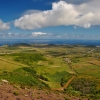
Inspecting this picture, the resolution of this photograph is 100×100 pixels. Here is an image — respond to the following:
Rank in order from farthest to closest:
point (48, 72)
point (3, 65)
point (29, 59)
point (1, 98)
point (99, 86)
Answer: point (29, 59)
point (48, 72)
point (3, 65)
point (99, 86)
point (1, 98)

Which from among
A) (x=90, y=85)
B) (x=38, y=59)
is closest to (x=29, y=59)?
(x=38, y=59)

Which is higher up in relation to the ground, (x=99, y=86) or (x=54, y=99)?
(x=54, y=99)

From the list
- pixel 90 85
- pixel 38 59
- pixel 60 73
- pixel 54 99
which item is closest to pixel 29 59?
pixel 38 59

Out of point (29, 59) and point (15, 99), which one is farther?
point (29, 59)

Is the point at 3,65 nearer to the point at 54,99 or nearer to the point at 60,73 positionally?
the point at 60,73

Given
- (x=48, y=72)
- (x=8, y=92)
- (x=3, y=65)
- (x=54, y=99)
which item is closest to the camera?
(x=8, y=92)

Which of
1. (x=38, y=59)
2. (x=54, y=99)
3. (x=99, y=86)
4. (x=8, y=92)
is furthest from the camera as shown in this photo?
(x=38, y=59)

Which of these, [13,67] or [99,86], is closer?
[99,86]

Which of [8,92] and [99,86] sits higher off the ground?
[8,92]

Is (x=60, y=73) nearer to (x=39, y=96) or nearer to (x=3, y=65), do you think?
(x=3, y=65)
